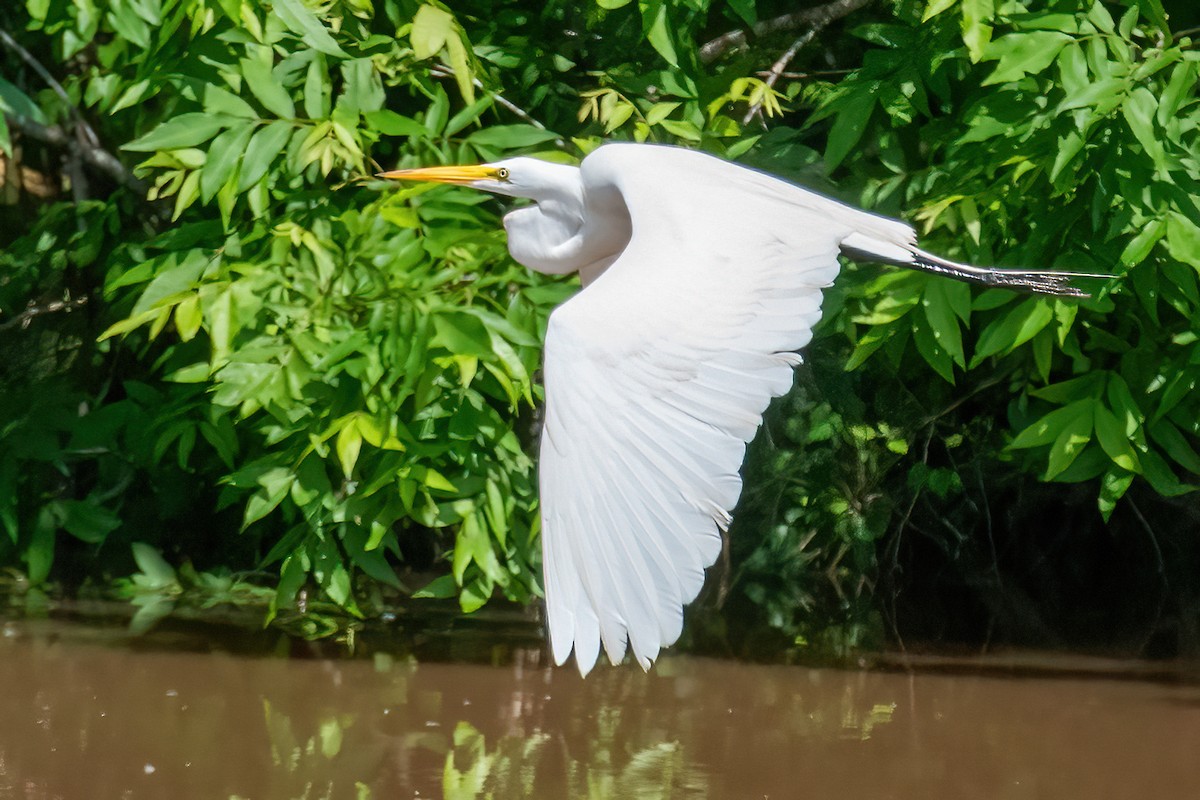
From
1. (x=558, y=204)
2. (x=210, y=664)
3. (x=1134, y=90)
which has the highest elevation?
(x=1134, y=90)

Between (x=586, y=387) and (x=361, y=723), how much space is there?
147cm

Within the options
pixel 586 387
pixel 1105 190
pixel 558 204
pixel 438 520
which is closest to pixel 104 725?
pixel 438 520

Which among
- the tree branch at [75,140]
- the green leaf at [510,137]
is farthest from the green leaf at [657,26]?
the tree branch at [75,140]

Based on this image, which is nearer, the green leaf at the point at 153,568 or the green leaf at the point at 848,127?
the green leaf at the point at 848,127

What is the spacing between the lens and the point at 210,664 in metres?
3.54

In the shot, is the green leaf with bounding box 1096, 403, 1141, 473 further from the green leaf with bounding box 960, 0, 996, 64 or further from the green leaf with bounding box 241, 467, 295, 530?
the green leaf with bounding box 241, 467, 295, 530

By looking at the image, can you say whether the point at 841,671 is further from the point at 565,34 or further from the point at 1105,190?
the point at 565,34

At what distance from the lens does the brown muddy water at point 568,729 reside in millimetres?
2818

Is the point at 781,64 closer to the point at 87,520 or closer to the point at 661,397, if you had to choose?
the point at 661,397

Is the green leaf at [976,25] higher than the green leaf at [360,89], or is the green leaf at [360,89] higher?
the green leaf at [976,25]

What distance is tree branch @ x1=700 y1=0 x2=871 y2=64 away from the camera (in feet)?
11.8

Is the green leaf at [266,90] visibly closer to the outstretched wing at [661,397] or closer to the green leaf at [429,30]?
the green leaf at [429,30]

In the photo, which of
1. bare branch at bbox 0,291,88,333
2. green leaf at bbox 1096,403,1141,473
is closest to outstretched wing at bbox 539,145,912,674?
green leaf at bbox 1096,403,1141,473

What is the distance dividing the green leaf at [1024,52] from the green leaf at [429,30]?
1.04 meters
